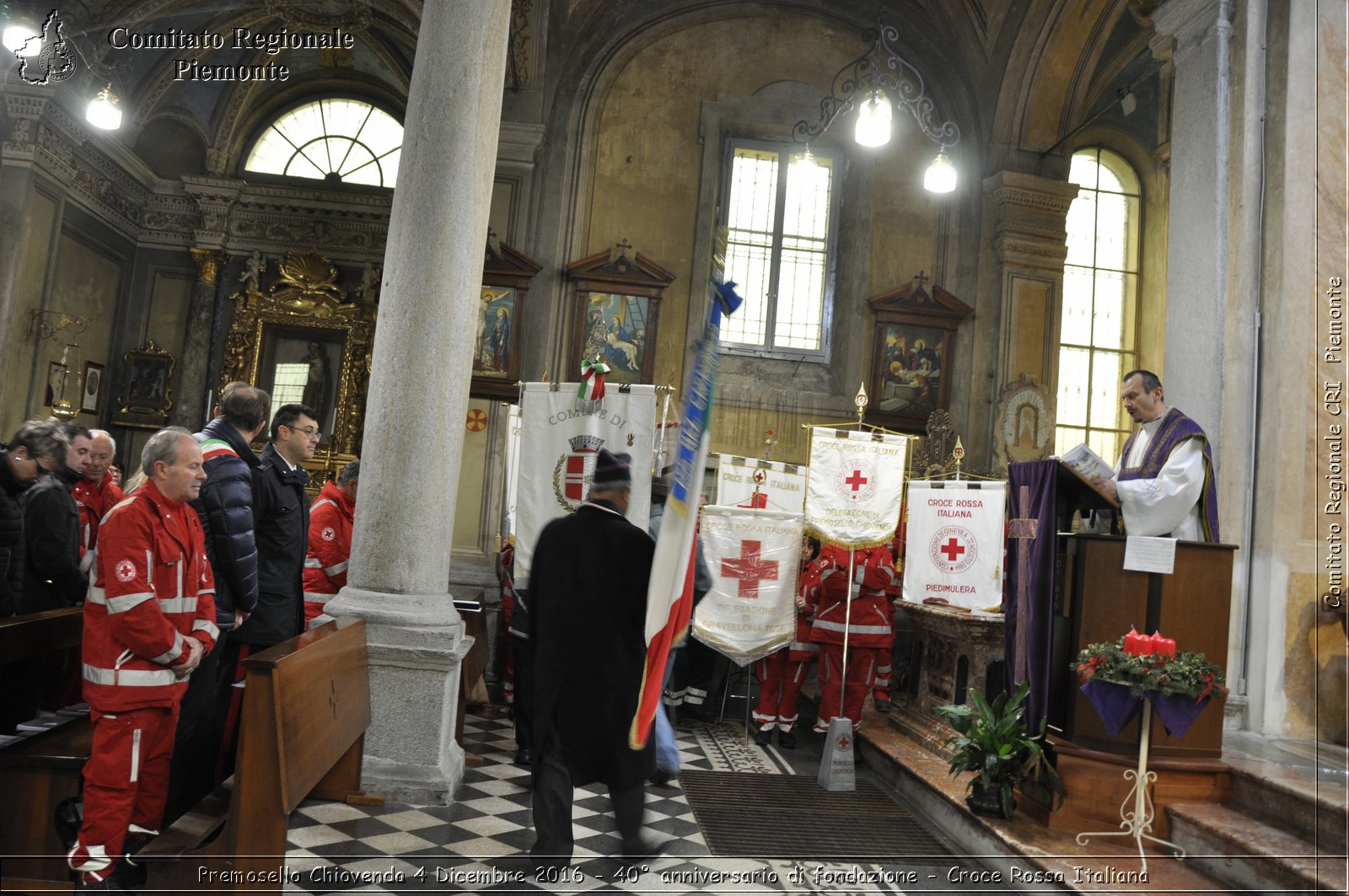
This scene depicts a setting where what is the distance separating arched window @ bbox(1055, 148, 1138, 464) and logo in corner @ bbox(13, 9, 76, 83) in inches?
502

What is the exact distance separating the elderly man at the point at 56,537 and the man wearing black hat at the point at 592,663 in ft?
9.33

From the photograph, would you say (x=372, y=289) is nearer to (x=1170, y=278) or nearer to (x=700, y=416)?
(x=1170, y=278)

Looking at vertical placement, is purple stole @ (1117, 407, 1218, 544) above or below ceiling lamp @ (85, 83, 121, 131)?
below

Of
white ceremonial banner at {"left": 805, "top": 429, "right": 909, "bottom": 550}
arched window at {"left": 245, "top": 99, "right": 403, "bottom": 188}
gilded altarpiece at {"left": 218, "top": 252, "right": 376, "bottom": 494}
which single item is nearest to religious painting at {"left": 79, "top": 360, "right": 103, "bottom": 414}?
gilded altarpiece at {"left": 218, "top": 252, "right": 376, "bottom": 494}

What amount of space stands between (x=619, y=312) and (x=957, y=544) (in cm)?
486

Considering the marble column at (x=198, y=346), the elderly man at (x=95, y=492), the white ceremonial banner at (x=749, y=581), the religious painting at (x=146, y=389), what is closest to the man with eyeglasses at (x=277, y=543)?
the elderly man at (x=95, y=492)

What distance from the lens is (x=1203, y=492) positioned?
16.2 feet

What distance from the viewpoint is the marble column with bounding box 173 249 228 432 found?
12625mm

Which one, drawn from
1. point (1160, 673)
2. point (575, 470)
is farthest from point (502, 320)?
point (1160, 673)

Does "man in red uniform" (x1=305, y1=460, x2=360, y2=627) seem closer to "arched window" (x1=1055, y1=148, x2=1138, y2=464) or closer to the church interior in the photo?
the church interior

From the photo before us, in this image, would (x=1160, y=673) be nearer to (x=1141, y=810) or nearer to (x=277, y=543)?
(x=1141, y=810)

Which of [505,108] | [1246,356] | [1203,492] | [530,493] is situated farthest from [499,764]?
[505,108]

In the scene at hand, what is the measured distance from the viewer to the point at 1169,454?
4949mm

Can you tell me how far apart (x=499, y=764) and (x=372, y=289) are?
851 cm
